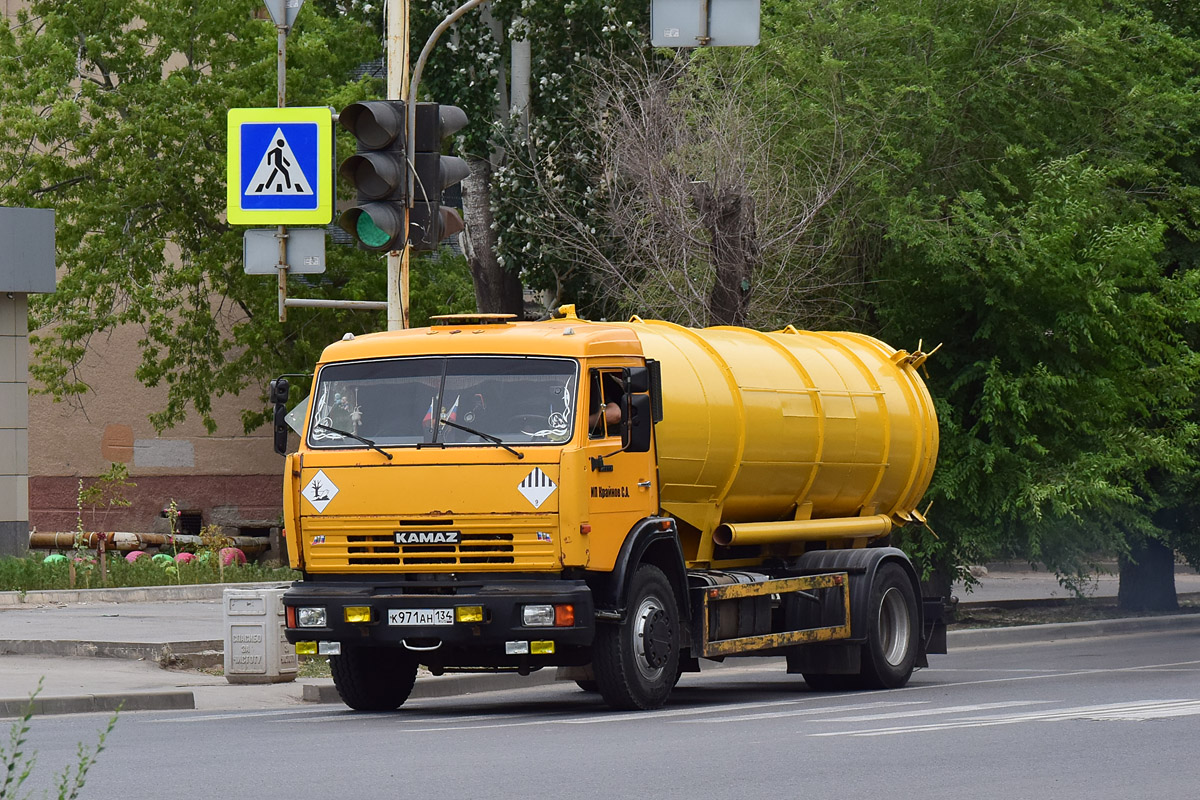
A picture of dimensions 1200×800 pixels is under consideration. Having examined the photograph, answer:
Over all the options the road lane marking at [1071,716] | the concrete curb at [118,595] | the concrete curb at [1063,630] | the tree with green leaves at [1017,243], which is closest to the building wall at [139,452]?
the concrete curb at [118,595]

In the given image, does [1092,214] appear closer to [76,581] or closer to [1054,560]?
[1054,560]

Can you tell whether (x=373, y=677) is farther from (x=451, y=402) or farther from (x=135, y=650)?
(x=135, y=650)

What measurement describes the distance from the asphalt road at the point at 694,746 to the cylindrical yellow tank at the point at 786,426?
1.74m

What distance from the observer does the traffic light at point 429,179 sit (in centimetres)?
1538

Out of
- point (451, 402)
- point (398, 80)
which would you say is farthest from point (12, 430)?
point (451, 402)

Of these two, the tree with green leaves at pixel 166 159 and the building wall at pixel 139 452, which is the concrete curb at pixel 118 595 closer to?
the tree with green leaves at pixel 166 159

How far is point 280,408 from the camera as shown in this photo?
15.0m

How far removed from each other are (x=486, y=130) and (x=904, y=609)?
48.9 ft

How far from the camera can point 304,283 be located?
113ft

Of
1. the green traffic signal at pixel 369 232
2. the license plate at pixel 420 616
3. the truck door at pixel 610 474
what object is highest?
the green traffic signal at pixel 369 232

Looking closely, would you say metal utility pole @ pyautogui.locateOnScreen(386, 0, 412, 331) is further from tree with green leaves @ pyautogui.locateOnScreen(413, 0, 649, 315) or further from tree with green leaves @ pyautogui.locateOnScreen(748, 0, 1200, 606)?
tree with green leaves @ pyautogui.locateOnScreen(413, 0, 649, 315)

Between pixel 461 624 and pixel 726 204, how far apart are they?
31.9ft

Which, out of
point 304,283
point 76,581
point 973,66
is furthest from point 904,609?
point 304,283

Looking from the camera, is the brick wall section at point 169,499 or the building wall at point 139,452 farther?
the building wall at point 139,452
